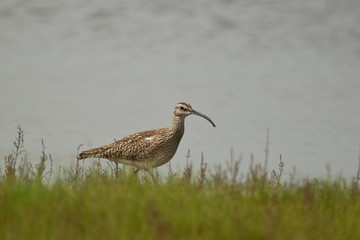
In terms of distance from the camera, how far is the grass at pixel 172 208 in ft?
22.9

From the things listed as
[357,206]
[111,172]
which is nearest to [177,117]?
[111,172]

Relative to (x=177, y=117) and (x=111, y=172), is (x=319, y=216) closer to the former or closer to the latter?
(x=111, y=172)

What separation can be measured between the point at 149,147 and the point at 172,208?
5.08m

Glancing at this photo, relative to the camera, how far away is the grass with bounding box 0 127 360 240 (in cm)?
699

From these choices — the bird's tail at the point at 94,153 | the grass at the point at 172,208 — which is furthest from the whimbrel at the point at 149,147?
the grass at the point at 172,208

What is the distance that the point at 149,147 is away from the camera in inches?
495

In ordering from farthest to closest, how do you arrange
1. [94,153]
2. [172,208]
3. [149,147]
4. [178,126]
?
1. [94,153]
2. [178,126]
3. [149,147]
4. [172,208]

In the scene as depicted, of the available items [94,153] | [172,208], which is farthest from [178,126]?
[172,208]

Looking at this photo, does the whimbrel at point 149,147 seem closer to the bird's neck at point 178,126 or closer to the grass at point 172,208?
the bird's neck at point 178,126

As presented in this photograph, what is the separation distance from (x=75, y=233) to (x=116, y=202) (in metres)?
0.79

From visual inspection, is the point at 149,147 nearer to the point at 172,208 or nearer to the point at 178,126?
the point at 178,126

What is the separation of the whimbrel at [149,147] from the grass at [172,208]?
120 inches

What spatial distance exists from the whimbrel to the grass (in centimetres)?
304

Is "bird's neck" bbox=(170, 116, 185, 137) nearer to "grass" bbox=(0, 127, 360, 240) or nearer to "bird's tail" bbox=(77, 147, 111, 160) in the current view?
"bird's tail" bbox=(77, 147, 111, 160)
